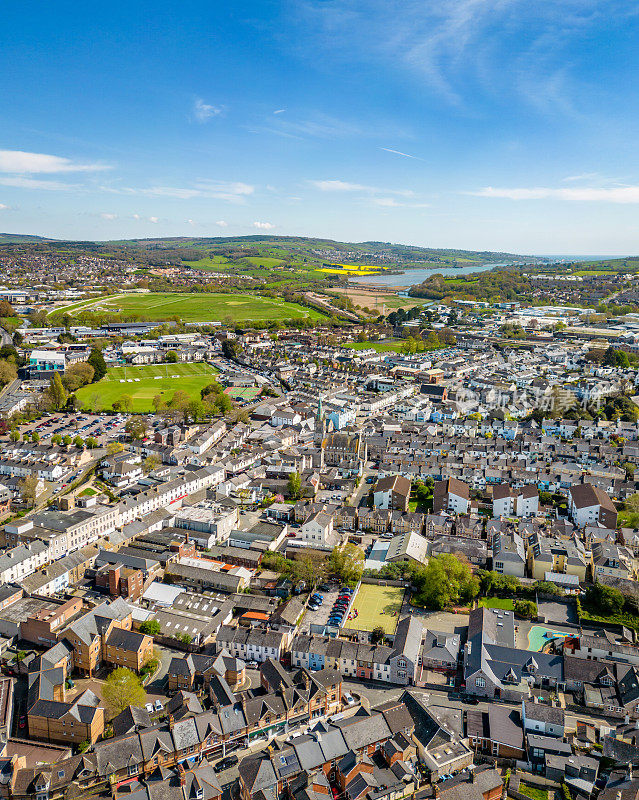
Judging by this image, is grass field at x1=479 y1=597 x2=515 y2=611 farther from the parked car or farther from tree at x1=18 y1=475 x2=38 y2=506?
tree at x1=18 y1=475 x2=38 y2=506

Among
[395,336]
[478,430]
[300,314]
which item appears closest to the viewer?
[478,430]

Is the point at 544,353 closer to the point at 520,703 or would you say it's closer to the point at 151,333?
the point at 151,333

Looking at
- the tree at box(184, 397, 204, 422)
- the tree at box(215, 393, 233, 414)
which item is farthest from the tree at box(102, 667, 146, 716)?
the tree at box(215, 393, 233, 414)

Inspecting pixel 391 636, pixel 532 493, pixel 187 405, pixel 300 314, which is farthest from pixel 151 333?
pixel 391 636

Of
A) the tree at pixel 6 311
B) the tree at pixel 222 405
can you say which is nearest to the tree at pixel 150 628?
the tree at pixel 222 405

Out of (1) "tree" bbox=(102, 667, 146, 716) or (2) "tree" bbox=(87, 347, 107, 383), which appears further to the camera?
(2) "tree" bbox=(87, 347, 107, 383)

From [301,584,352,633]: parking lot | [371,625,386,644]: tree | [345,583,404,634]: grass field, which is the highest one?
[371,625,386,644]: tree
